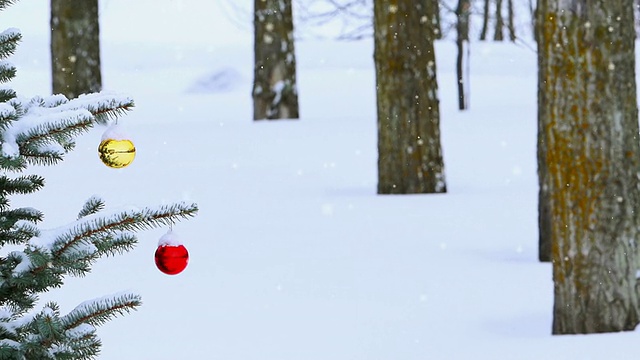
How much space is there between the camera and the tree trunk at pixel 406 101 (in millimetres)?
10828

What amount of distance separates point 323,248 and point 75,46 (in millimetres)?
9516

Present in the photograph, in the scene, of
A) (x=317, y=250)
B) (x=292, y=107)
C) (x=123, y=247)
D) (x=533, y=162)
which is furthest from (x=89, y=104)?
(x=292, y=107)

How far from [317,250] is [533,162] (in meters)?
5.75

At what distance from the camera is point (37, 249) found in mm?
2977

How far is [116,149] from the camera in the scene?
3215 millimetres

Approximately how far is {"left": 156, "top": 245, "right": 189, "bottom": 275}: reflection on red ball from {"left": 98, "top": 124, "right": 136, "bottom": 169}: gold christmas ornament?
0.28 metres

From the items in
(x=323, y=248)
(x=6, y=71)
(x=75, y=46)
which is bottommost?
(x=323, y=248)

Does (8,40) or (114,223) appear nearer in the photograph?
(114,223)

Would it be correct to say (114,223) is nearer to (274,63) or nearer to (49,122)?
(49,122)

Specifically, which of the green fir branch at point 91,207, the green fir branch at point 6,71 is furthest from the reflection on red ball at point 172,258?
the green fir branch at point 6,71

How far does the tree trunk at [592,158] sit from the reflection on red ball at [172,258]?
2.79 metres

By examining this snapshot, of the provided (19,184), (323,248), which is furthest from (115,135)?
(323,248)

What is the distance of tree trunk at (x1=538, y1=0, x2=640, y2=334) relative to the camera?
534 cm

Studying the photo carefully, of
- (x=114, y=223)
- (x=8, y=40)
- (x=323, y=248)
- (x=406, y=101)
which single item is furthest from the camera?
→ (x=406, y=101)
